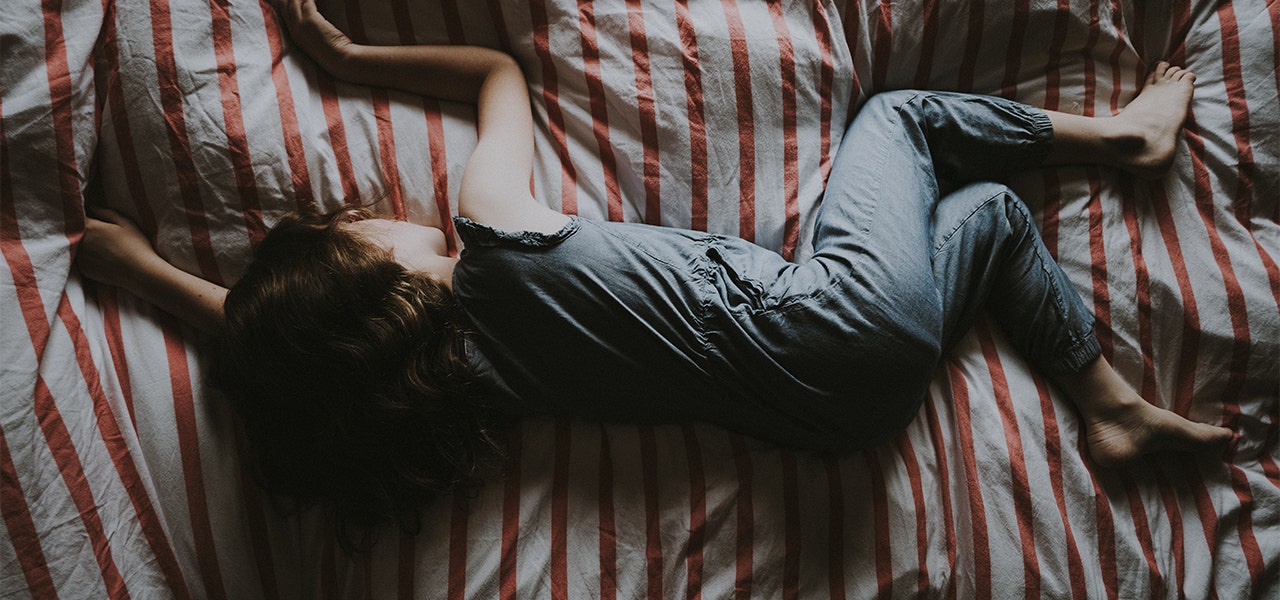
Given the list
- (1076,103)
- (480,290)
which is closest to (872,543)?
(480,290)

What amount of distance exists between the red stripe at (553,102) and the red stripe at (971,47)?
22.7 inches

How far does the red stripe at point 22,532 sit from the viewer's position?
88cm

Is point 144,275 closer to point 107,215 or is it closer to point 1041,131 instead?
point 107,215

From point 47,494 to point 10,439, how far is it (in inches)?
2.9

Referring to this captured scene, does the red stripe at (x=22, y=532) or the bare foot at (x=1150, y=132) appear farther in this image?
the bare foot at (x=1150, y=132)

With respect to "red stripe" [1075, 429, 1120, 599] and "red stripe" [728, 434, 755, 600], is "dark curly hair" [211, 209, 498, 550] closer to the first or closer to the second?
"red stripe" [728, 434, 755, 600]

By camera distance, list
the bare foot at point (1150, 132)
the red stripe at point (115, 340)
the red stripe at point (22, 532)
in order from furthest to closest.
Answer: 1. the bare foot at point (1150, 132)
2. the red stripe at point (115, 340)
3. the red stripe at point (22, 532)

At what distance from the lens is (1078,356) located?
3.40ft

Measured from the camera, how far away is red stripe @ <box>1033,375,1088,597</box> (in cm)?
100

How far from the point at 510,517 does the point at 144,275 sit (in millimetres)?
549

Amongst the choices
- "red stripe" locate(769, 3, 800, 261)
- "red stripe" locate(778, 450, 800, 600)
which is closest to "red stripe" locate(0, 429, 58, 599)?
"red stripe" locate(778, 450, 800, 600)

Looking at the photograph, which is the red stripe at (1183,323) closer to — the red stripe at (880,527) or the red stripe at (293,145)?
the red stripe at (880,527)

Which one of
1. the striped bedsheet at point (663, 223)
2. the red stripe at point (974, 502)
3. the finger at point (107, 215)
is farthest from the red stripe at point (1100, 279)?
the finger at point (107, 215)

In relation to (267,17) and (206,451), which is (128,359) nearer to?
(206,451)
